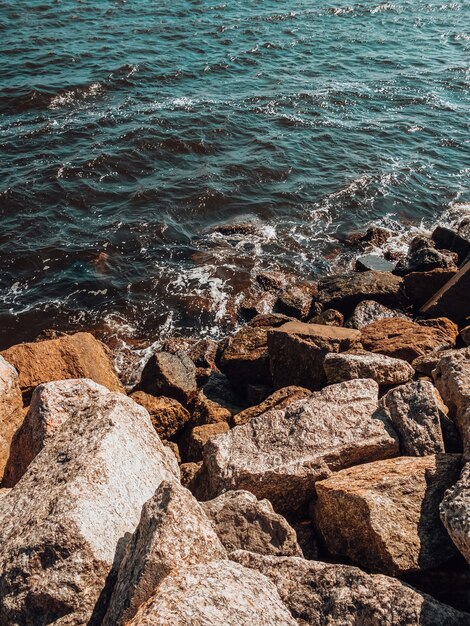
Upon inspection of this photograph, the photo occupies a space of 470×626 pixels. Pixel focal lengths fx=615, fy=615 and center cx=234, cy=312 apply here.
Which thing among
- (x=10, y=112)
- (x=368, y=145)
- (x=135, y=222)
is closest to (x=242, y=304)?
(x=135, y=222)

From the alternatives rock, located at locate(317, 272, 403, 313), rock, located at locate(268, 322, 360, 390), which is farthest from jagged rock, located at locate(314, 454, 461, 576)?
rock, located at locate(317, 272, 403, 313)

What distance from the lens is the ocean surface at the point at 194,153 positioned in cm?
1370

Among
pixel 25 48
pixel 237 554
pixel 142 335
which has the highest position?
pixel 25 48

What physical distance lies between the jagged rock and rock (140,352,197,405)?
457 cm

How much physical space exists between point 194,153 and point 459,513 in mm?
16020

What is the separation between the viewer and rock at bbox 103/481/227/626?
155 inches

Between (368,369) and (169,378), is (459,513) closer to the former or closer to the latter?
(368,369)

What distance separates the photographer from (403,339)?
9.61 meters

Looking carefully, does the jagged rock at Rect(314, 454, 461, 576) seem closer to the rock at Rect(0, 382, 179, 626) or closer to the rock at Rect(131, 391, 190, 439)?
the rock at Rect(0, 382, 179, 626)

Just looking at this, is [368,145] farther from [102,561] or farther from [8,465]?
[102,561]

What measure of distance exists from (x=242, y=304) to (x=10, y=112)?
1195 centimetres

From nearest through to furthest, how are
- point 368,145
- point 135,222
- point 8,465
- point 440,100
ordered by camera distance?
point 8,465, point 135,222, point 368,145, point 440,100

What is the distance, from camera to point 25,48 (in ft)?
79.9

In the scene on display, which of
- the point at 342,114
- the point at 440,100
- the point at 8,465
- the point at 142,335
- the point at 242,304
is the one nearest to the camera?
the point at 8,465
